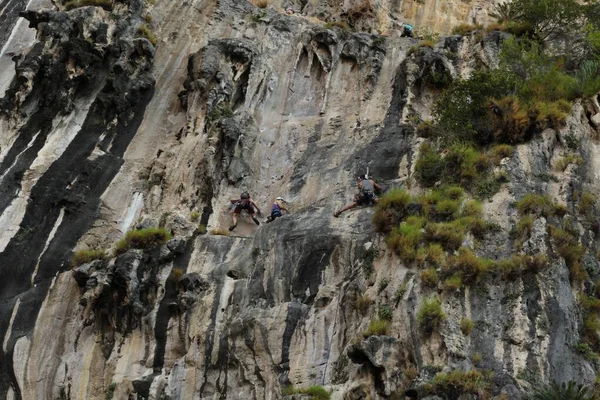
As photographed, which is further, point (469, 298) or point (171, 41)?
point (171, 41)

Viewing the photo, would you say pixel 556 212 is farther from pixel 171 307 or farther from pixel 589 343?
pixel 171 307

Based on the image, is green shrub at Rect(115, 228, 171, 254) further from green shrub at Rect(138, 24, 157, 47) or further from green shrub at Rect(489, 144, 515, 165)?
green shrub at Rect(138, 24, 157, 47)

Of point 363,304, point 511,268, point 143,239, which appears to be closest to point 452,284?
point 511,268

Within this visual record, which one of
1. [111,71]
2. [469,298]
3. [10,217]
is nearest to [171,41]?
[111,71]

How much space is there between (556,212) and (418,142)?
19.8ft

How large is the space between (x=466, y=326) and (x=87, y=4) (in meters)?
20.3

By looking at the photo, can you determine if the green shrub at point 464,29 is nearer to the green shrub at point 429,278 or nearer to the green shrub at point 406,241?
the green shrub at point 406,241

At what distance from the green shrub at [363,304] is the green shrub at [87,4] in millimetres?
17654

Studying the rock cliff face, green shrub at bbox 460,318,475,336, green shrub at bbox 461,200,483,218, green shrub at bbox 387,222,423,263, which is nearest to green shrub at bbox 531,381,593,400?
the rock cliff face

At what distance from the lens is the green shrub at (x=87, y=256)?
2281 centimetres

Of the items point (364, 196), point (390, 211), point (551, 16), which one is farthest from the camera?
point (551, 16)

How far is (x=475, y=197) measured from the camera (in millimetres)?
21109

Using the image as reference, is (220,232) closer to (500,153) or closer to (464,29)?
(500,153)

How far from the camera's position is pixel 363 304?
61.4 ft
